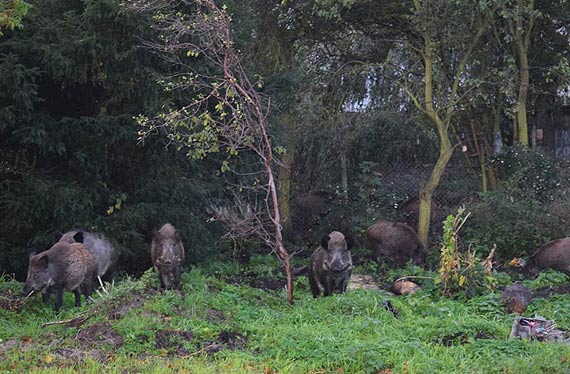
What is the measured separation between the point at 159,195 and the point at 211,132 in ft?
11.5

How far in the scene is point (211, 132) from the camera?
37.9 feet

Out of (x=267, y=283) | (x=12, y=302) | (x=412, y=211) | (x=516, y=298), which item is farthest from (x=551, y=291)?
(x=12, y=302)

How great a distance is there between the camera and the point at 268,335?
911 cm

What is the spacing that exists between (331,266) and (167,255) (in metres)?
2.24

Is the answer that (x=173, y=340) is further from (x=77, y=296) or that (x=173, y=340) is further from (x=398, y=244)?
(x=398, y=244)

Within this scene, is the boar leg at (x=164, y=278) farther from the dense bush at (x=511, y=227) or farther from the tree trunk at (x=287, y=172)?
the dense bush at (x=511, y=227)

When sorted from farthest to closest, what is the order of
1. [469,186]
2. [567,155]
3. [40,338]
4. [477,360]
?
[567,155] < [469,186] < [40,338] < [477,360]

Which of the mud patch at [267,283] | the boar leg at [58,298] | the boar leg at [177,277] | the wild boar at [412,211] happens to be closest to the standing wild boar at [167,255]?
the boar leg at [177,277]

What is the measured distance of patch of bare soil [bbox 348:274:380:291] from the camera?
45.8ft

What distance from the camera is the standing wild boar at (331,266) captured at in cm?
1198

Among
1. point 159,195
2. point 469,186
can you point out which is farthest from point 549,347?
point 469,186

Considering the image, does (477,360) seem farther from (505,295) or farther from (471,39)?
(471,39)

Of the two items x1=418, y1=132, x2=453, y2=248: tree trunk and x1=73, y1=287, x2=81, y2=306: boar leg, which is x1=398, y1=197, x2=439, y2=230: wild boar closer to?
x1=418, y1=132, x2=453, y2=248: tree trunk

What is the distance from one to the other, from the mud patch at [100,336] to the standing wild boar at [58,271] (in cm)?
190
